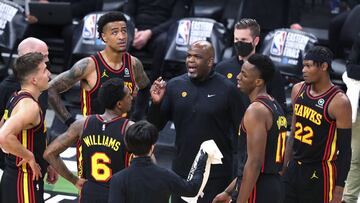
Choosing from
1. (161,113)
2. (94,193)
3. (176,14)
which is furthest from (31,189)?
(176,14)

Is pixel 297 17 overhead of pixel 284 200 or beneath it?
overhead

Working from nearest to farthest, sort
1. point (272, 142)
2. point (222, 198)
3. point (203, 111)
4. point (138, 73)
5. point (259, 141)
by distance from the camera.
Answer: point (259, 141)
point (272, 142)
point (222, 198)
point (203, 111)
point (138, 73)

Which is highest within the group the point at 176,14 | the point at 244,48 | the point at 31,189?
the point at 176,14

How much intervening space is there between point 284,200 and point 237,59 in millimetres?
1287

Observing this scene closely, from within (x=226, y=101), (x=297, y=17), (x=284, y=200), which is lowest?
(x=284, y=200)

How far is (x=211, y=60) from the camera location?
636 cm

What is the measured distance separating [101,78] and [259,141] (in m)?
1.62

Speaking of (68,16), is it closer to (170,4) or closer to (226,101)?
(170,4)

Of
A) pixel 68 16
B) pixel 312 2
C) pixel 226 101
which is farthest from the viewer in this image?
pixel 312 2

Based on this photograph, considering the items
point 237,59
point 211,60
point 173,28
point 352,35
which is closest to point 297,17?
point 352,35

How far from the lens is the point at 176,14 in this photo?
1059 centimetres

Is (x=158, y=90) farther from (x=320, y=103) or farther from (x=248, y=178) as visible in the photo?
(x=320, y=103)

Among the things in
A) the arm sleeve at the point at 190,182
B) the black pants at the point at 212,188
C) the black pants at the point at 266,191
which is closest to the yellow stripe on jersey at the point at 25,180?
the black pants at the point at 212,188

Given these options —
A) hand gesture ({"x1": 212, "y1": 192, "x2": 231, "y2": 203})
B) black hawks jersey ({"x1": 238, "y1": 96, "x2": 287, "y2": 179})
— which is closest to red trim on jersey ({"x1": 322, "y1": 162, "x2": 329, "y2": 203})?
Answer: black hawks jersey ({"x1": 238, "y1": 96, "x2": 287, "y2": 179})
